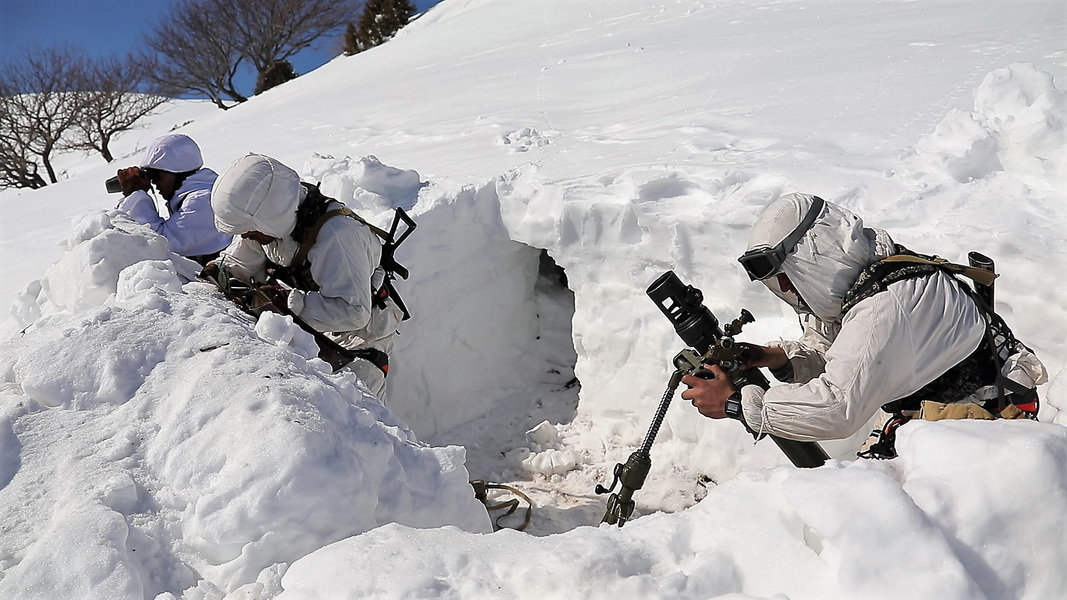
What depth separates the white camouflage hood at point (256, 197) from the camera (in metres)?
2.85

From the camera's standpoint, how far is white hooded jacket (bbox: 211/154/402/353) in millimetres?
2871

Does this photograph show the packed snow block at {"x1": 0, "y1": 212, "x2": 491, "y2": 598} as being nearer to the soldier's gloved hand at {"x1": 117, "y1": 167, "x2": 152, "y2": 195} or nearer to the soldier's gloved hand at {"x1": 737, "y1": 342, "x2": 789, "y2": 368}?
the soldier's gloved hand at {"x1": 737, "y1": 342, "x2": 789, "y2": 368}

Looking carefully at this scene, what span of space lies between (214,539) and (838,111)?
16.0 feet

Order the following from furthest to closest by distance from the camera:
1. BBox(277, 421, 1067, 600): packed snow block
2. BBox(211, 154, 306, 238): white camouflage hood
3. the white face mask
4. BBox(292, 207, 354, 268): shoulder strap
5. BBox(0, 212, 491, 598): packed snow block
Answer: BBox(292, 207, 354, 268): shoulder strap → BBox(211, 154, 306, 238): white camouflage hood → the white face mask → BBox(0, 212, 491, 598): packed snow block → BBox(277, 421, 1067, 600): packed snow block

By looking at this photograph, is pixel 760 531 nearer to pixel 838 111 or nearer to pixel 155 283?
pixel 155 283

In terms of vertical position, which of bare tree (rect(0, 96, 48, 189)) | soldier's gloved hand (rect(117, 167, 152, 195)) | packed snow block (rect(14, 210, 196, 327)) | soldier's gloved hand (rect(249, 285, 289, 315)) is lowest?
soldier's gloved hand (rect(249, 285, 289, 315))

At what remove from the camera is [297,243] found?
315cm

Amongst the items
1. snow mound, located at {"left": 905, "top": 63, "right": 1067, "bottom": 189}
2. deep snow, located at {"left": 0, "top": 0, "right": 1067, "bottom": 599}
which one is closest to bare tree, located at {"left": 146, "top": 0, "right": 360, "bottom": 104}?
deep snow, located at {"left": 0, "top": 0, "right": 1067, "bottom": 599}

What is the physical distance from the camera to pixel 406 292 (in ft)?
14.8

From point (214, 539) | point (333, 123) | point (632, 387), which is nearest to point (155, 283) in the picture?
point (214, 539)

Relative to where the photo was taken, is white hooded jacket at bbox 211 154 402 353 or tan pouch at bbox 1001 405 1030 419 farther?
white hooded jacket at bbox 211 154 402 353

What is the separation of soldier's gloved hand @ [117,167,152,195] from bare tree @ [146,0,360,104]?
22481 millimetres

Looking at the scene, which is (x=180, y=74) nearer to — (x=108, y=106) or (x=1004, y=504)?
(x=108, y=106)

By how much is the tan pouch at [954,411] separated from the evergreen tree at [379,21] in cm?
2433
